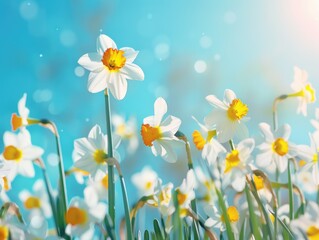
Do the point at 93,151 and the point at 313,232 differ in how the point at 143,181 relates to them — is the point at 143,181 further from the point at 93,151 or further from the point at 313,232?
the point at 313,232

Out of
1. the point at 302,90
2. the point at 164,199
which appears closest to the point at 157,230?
the point at 164,199

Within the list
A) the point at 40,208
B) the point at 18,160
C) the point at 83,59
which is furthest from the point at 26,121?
the point at 40,208

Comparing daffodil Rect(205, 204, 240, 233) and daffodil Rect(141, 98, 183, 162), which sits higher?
daffodil Rect(141, 98, 183, 162)

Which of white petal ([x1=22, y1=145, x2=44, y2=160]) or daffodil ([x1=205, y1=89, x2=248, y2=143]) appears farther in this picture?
white petal ([x1=22, y1=145, x2=44, y2=160])

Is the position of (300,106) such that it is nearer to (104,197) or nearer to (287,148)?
(287,148)

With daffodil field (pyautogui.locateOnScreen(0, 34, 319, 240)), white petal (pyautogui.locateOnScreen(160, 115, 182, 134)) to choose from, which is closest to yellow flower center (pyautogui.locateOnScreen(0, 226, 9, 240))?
daffodil field (pyautogui.locateOnScreen(0, 34, 319, 240))

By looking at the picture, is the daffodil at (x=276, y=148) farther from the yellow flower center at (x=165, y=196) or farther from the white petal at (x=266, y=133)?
the yellow flower center at (x=165, y=196)

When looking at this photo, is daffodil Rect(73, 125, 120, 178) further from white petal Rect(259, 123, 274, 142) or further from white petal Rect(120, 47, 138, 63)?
white petal Rect(259, 123, 274, 142)
